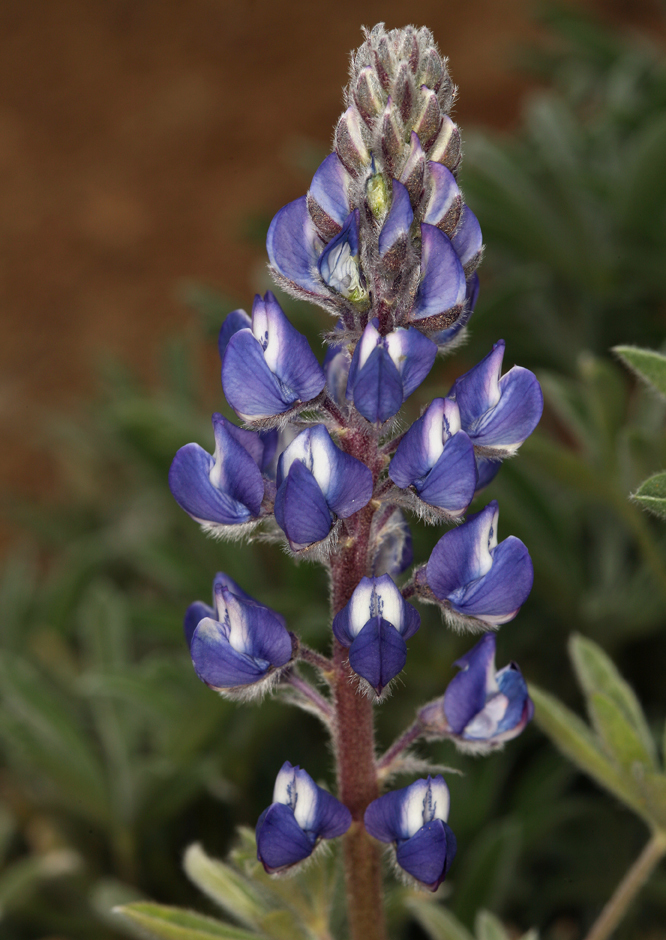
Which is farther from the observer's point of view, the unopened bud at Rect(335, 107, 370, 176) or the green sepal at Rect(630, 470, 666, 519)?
the green sepal at Rect(630, 470, 666, 519)

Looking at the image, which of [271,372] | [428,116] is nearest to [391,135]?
[428,116]

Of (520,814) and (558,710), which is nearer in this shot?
(558,710)

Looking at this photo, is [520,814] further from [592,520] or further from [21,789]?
[21,789]

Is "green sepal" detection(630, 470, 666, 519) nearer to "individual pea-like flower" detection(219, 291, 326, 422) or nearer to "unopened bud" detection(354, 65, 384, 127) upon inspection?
"individual pea-like flower" detection(219, 291, 326, 422)

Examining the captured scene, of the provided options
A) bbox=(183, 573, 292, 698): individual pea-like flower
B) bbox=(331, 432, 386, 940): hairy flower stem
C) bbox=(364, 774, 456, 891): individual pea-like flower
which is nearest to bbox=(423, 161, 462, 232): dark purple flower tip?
bbox=(331, 432, 386, 940): hairy flower stem

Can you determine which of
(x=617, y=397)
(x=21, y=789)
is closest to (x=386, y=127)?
(x=617, y=397)

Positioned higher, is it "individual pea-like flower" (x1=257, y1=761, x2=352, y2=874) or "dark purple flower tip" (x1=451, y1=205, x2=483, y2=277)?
"dark purple flower tip" (x1=451, y1=205, x2=483, y2=277)
